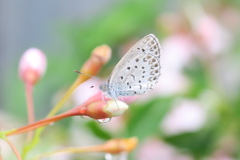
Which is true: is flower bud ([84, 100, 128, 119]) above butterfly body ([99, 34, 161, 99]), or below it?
below

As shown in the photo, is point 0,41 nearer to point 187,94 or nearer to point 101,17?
point 101,17

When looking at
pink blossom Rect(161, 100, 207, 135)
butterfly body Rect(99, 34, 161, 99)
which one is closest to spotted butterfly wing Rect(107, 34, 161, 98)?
butterfly body Rect(99, 34, 161, 99)

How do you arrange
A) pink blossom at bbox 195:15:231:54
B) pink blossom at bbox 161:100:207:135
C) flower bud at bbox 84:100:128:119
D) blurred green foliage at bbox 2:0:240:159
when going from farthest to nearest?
pink blossom at bbox 195:15:231:54
pink blossom at bbox 161:100:207:135
blurred green foliage at bbox 2:0:240:159
flower bud at bbox 84:100:128:119

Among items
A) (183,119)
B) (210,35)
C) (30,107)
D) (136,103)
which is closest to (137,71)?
(30,107)

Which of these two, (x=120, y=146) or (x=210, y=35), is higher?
(x=210, y=35)

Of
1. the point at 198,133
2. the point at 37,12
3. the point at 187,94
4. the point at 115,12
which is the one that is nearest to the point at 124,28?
the point at 115,12

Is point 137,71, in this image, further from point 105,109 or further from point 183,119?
point 183,119

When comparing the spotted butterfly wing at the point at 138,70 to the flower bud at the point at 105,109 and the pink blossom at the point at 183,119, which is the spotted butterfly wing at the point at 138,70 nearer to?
the flower bud at the point at 105,109

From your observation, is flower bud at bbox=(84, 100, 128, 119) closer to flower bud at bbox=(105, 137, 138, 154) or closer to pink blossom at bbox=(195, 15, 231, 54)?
flower bud at bbox=(105, 137, 138, 154)
